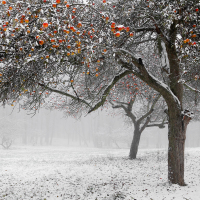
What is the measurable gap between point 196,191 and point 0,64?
23.3ft

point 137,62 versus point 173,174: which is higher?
point 137,62

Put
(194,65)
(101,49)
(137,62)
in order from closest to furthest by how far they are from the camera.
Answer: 1. (101,49)
2. (194,65)
3. (137,62)

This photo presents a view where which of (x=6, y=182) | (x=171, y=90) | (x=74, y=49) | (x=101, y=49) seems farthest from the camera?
(x=6, y=182)

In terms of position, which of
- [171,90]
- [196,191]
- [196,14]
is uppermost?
[196,14]

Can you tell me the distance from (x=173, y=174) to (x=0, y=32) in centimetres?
685

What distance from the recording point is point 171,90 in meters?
7.59

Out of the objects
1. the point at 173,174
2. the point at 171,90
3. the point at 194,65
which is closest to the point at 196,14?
the point at 194,65

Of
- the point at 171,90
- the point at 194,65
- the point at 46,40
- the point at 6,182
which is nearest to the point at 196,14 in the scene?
the point at 194,65

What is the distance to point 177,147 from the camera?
6957 mm

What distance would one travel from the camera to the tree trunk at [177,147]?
691cm

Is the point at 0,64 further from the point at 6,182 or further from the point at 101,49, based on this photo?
the point at 6,182

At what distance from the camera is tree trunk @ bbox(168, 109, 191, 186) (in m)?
6.91

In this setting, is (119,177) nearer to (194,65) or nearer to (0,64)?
(194,65)

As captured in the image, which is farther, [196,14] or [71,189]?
[71,189]
